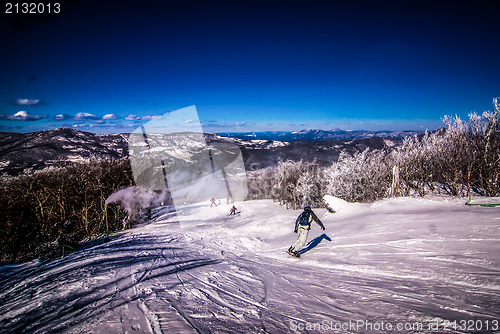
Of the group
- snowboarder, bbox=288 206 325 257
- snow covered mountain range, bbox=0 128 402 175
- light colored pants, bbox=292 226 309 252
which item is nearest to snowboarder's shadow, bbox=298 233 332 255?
light colored pants, bbox=292 226 309 252

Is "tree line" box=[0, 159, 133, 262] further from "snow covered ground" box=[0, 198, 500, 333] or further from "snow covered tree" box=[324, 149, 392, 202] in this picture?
"snow covered tree" box=[324, 149, 392, 202]

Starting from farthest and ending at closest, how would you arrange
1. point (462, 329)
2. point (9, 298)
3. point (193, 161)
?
point (193, 161) < point (9, 298) < point (462, 329)

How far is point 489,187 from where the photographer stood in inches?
462

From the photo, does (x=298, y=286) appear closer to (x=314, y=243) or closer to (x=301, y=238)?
(x=301, y=238)

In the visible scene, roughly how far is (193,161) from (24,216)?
5463 cm

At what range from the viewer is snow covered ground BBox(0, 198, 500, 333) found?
3.44 m

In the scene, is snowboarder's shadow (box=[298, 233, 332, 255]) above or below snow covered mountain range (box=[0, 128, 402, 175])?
below

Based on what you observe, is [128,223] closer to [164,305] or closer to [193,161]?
[164,305]

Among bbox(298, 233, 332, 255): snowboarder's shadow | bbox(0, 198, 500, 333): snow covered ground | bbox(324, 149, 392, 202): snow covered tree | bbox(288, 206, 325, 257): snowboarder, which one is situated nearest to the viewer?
bbox(0, 198, 500, 333): snow covered ground

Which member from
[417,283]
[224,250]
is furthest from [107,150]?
[417,283]

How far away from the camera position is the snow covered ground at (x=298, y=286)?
3.44m

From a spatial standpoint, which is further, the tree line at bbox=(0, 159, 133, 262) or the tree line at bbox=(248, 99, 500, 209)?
the tree line at bbox=(0, 159, 133, 262)

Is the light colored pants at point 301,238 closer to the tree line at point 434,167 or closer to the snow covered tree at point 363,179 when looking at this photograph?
the tree line at point 434,167

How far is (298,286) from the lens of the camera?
5125 millimetres
